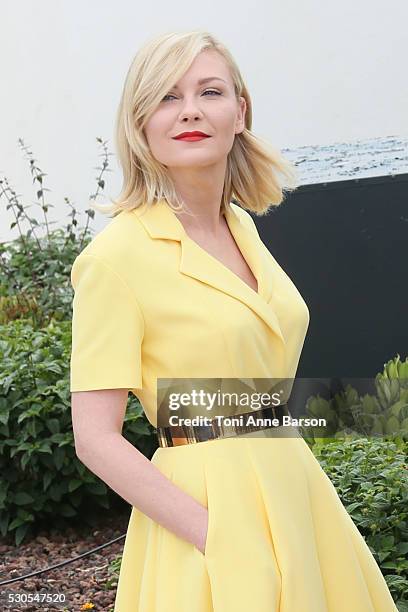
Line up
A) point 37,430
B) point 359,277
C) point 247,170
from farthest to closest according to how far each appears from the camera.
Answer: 1. point 359,277
2. point 37,430
3. point 247,170

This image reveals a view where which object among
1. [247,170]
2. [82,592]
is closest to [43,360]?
[82,592]

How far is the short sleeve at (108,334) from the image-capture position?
1.88 metres

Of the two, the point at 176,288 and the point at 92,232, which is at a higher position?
the point at 92,232

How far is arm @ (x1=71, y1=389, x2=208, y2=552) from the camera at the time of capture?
1.88 metres

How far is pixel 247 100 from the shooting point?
2246 mm

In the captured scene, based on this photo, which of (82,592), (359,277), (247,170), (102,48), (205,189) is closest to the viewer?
(205,189)

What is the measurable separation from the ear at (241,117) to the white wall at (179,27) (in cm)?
287

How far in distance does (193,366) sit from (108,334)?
17 cm

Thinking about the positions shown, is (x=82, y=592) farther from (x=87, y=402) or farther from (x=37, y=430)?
(x=87, y=402)

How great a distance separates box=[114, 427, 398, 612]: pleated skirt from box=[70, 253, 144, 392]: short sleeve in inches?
9.2

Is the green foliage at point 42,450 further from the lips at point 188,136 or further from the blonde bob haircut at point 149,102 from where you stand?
the lips at point 188,136

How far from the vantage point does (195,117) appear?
204 cm

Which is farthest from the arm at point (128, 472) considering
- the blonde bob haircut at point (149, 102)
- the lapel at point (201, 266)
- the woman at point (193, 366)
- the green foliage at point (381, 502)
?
the green foliage at point (381, 502)

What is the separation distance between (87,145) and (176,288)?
4654mm
